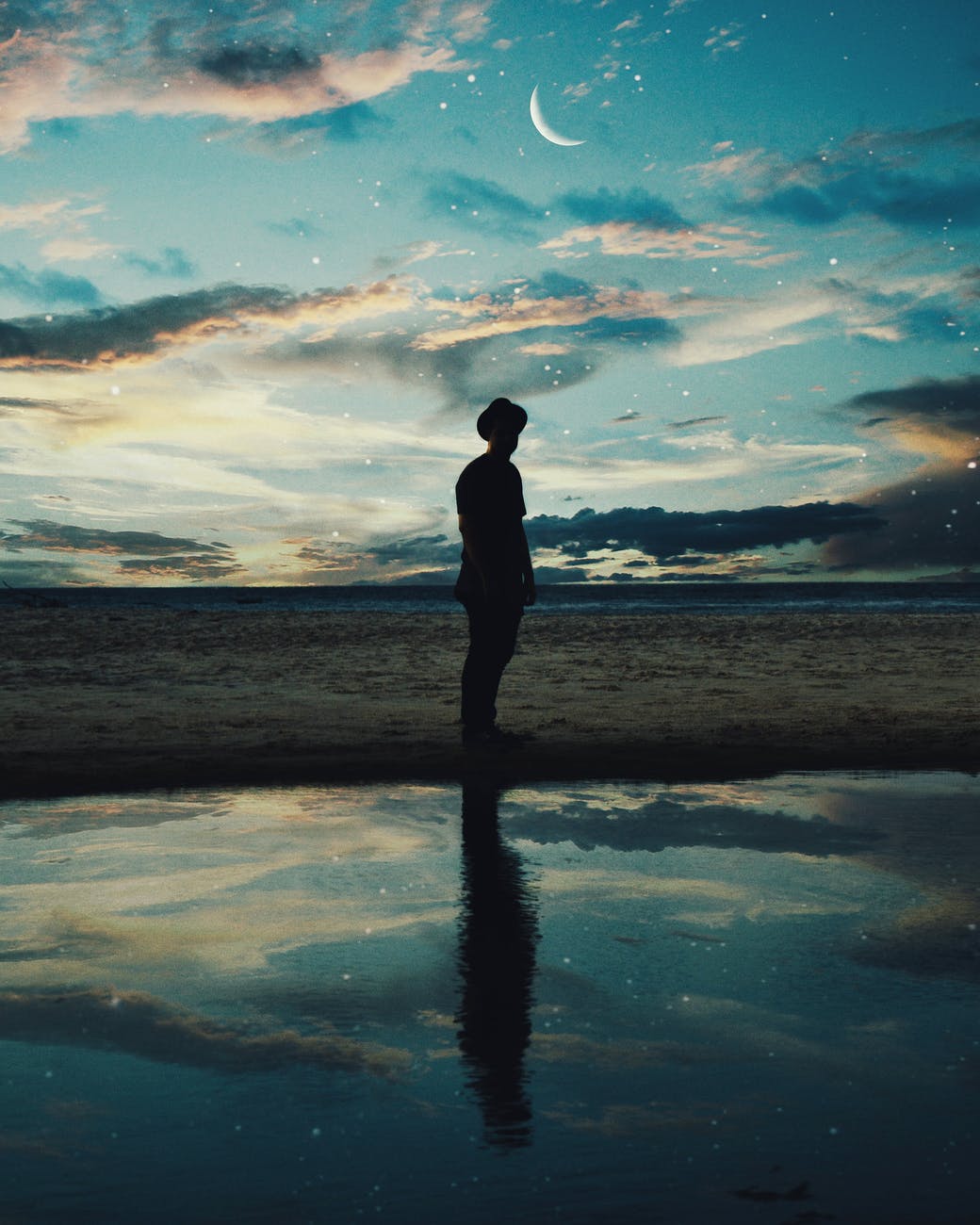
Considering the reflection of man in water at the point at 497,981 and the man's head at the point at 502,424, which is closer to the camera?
the reflection of man in water at the point at 497,981

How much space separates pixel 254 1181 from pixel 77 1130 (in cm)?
44

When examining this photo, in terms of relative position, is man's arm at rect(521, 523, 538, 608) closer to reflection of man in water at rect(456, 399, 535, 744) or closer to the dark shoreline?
reflection of man in water at rect(456, 399, 535, 744)

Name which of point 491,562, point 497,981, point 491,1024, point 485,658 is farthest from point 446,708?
point 491,1024

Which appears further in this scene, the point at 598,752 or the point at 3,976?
the point at 598,752

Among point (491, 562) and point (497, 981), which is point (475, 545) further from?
point (497, 981)

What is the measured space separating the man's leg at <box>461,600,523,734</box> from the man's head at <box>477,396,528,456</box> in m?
1.08

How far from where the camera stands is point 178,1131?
7.50 ft

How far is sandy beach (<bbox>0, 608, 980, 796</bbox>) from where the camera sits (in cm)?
709

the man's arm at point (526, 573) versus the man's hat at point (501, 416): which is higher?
the man's hat at point (501, 416)

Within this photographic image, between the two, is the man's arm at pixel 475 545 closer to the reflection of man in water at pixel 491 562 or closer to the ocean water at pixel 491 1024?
the reflection of man in water at pixel 491 562

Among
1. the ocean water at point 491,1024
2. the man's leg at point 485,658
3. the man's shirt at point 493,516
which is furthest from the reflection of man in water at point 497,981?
the man's shirt at point 493,516

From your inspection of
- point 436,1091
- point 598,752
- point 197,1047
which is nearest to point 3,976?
point 197,1047

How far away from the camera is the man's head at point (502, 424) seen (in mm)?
7980

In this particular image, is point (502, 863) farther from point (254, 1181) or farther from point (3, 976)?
point (254, 1181)
